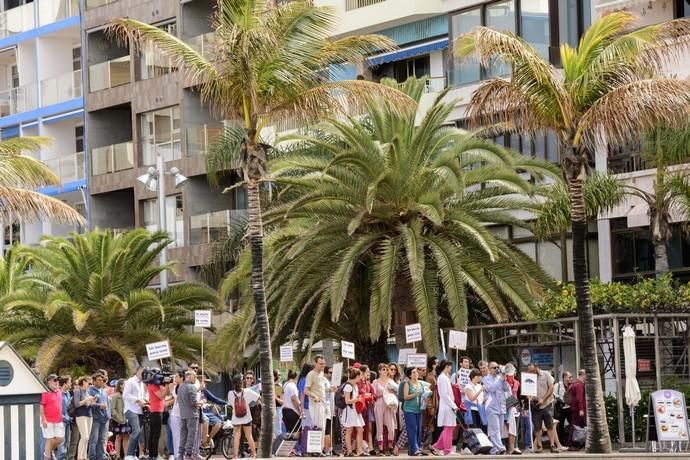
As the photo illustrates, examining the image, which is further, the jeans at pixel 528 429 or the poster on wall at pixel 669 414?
the jeans at pixel 528 429

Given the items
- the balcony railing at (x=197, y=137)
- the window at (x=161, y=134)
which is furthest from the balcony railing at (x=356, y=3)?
the window at (x=161, y=134)

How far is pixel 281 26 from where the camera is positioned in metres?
28.4

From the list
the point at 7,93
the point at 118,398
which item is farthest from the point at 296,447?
the point at 7,93

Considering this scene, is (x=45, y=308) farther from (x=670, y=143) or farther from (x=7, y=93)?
(x=7, y=93)

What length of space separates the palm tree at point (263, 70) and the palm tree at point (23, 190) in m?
4.35

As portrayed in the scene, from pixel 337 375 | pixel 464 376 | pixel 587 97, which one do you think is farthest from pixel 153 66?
pixel 587 97

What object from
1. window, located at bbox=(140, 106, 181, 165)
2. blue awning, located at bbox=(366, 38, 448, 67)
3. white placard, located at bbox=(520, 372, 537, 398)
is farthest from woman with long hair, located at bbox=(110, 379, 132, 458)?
window, located at bbox=(140, 106, 181, 165)

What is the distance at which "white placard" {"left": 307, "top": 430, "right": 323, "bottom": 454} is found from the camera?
29.5 meters

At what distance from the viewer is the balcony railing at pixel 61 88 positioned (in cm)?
6162

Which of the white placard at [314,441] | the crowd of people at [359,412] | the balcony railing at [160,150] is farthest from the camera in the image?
the balcony railing at [160,150]

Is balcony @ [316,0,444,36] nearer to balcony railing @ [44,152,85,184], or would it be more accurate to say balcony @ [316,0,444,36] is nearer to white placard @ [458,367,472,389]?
balcony railing @ [44,152,85,184]

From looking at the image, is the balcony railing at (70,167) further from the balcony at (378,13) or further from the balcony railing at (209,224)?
the balcony at (378,13)

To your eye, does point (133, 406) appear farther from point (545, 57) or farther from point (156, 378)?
point (545, 57)

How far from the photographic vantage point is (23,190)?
105ft
